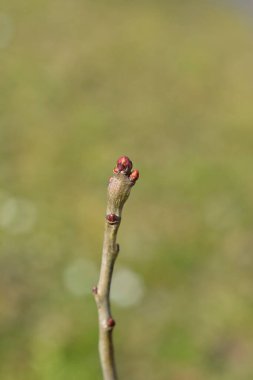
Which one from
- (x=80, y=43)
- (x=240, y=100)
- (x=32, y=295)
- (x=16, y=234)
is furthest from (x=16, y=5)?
(x=32, y=295)

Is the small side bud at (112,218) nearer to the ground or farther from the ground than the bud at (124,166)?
nearer to the ground

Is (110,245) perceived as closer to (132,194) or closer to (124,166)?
(124,166)

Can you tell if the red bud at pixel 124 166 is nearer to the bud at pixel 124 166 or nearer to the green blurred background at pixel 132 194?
the bud at pixel 124 166

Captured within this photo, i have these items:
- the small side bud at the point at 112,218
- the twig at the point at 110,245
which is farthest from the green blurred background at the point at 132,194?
the small side bud at the point at 112,218

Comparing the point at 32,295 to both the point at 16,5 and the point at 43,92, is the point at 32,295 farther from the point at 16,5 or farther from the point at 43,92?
the point at 16,5

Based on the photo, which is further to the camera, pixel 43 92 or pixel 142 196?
pixel 43 92
